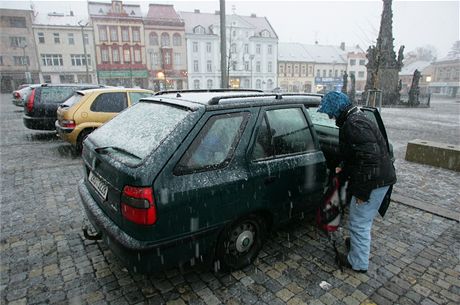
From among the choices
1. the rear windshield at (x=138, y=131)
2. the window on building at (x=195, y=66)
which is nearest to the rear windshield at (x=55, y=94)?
the rear windshield at (x=138, y=131)

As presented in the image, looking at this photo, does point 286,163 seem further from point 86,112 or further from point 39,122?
point 39,122

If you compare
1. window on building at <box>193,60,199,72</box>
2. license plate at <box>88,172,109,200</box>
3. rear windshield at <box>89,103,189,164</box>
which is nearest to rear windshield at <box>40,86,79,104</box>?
rear windshield at <box>89,103,189,164</box>

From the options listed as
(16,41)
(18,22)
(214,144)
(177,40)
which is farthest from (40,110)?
(18,22)

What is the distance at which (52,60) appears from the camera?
46312mm

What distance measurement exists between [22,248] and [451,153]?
845cm

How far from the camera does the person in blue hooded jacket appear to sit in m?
2.92

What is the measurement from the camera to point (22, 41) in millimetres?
45250

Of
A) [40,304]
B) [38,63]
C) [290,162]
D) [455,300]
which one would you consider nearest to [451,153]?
[455,300]

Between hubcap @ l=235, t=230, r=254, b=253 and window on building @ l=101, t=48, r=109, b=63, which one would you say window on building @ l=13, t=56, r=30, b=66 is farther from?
hubcap @ l=235, t=230, r=254, b=253

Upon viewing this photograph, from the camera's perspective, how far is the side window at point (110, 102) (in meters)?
7.52

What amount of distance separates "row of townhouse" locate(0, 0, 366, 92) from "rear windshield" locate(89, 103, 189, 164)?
130 ft

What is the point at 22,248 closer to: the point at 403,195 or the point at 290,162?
the point at 290,162

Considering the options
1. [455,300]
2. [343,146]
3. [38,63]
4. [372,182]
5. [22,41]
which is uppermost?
[22,41]

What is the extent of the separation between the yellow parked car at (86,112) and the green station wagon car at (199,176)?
4.19 meters
